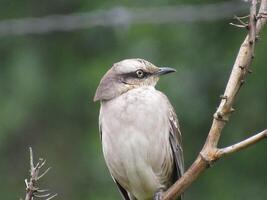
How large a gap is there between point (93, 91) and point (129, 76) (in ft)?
20.3

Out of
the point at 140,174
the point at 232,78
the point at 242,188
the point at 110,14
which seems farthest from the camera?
the point at 242,188

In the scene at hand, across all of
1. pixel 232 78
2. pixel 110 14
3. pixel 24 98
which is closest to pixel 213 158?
pixel 232 78

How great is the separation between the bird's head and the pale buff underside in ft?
0.18

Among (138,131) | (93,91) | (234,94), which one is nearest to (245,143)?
(234,94)

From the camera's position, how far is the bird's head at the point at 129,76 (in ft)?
21.6

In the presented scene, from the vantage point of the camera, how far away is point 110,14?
11531mm

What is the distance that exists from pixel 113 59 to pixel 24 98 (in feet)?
4.45

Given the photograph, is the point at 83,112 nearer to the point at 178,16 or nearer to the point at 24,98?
the point at 24,98

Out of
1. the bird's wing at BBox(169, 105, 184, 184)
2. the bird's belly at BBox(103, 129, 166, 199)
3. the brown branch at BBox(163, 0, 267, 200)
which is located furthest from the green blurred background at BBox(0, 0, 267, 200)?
the brown branch at BBox(163, 0, 267, 200)

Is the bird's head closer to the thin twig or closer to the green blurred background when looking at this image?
the thin twig

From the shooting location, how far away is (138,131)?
6.41 metres

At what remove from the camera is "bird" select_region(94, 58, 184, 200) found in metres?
6.43

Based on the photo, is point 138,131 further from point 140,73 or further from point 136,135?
point 140,73

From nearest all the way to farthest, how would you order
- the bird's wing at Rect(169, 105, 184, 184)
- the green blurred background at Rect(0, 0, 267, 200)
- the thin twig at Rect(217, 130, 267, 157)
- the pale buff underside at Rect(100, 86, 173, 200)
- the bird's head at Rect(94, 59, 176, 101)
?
1. the thin twig at Rect(217, 130, 267, 157)
2. the pale buff underside at Rect(100, 86, 173, 200)
3. the bird's head at Rect(94, 59, 176, 101)
4. the bird's wing at Rect(169, 105, 184, 184)
5. the green blurred background at Rect(0, 0, 267, 200)
